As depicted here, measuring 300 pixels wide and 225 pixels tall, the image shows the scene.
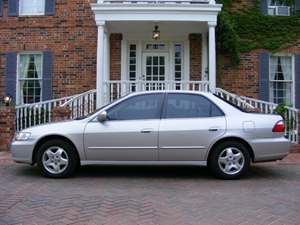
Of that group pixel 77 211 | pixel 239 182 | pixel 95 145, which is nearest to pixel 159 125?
pixel 95 145

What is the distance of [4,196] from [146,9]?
7.56 m

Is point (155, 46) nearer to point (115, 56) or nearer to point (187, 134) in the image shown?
point (115, 56)

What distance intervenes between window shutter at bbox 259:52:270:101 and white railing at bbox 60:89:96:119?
204 inches

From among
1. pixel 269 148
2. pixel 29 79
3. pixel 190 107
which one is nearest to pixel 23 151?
pixel 190 107

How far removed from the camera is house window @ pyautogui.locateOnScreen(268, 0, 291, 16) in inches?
599

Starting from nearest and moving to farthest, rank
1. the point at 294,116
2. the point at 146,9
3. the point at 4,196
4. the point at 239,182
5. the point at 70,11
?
the point at 4,196 → the point at 239,182 → the point at 294,116 → the point at 146,9 → the point at 70,11

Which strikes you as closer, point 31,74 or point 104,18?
point 104,18

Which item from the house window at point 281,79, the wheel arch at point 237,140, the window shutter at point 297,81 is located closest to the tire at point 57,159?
the wheel arch at point 237,140

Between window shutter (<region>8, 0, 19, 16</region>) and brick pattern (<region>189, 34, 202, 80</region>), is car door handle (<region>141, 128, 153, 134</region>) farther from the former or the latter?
window shutter (<region>8, 0, 19, 16</region>)

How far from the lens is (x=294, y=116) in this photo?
12211 millimetres

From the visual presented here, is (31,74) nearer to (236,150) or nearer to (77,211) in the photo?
(236,150)

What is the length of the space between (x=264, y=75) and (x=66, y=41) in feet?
20.7

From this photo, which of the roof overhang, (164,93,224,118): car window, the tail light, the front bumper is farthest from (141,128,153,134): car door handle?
the roof overhang

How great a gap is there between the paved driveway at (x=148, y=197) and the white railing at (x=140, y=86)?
173 inches
